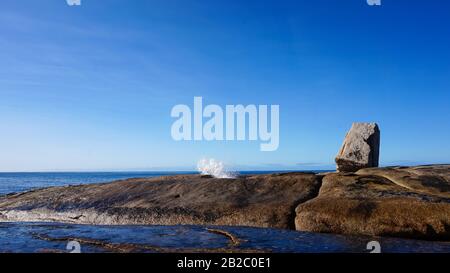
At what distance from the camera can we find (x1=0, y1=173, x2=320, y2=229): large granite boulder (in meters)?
15.3

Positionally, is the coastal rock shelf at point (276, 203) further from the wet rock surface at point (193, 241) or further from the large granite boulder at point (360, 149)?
the large granite boulder at point (360, 149)

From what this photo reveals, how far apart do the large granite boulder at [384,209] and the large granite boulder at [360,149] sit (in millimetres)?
4688

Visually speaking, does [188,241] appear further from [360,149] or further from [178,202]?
[360,149]

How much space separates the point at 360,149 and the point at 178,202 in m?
10.7

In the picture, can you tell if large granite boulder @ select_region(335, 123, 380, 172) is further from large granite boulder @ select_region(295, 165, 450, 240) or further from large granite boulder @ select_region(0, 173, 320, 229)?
large granite boulder @ select_region(295, 165, 450, 240)

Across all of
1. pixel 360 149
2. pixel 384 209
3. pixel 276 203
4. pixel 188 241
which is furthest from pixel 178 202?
pixel 360 149

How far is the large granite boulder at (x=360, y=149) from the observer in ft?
70.3

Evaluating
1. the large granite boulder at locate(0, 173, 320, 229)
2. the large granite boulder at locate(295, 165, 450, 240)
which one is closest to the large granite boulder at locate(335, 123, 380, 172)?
the large granite boulder at locate(0, 173, 320, 229)

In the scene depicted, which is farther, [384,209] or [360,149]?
[360,149]

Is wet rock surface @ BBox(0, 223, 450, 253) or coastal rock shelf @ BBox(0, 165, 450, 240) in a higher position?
coastal rock shelf @ BBox(0, 165, 450, 240)

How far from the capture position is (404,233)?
12828 millimetres

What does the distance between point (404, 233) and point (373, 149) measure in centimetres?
960

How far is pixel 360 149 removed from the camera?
850 inches
